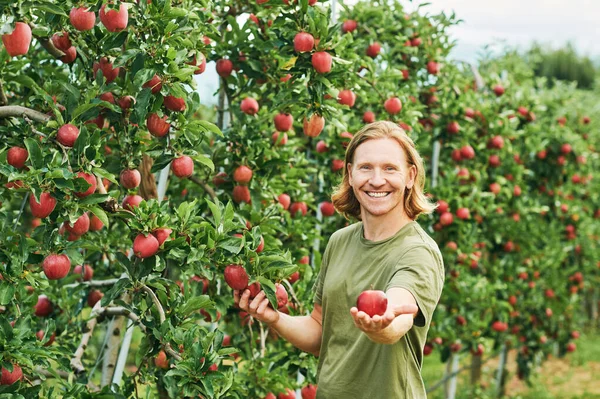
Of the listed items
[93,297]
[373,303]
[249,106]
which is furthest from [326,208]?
[373,303]

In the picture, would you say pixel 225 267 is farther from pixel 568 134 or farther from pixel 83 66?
pixel 568 134

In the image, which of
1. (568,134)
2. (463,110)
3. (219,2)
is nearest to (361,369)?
(219,2)

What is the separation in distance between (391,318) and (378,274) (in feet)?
1.07

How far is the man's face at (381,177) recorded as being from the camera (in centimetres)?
175

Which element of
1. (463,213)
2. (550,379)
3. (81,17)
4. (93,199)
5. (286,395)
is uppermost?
(81,17)

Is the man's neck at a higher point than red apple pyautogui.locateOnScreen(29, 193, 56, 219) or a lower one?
higher

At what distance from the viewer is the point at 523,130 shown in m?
4.68

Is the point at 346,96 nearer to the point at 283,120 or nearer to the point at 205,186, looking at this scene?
the point at 283,120

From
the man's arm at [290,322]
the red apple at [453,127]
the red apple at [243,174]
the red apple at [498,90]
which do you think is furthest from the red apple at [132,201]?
the red apple at [498,90]

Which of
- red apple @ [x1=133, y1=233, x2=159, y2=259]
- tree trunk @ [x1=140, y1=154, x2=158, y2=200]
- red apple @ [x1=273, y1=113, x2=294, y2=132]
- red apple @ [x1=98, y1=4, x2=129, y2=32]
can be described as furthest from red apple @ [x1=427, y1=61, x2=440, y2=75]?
red apple @ [x1=133, y1=233, x2=159, y2=259]

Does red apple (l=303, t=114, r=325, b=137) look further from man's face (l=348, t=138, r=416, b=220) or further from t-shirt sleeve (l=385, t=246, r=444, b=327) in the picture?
t-shirt sleeve (l=385, t=246, r=444, b=327)

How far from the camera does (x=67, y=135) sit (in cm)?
195

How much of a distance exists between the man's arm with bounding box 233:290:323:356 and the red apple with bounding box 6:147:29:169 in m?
0.71

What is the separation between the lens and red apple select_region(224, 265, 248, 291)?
6.44 feet
